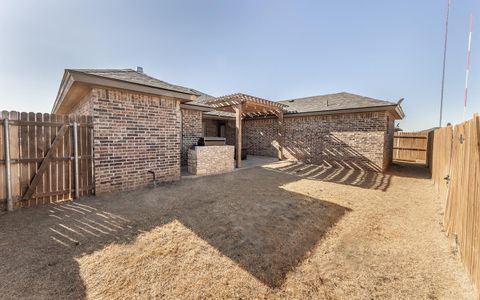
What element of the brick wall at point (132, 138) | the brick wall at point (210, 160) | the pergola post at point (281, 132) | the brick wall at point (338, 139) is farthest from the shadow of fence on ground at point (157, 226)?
the pergola post at point (281, 132)

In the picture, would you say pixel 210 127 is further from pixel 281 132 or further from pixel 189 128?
pixel 281 132

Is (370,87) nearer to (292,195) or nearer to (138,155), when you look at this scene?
(292,195)

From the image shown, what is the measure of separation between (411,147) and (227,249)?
16.4 meters

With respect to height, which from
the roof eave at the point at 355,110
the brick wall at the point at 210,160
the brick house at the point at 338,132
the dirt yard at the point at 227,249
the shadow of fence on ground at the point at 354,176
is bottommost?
the dirt yard at the point at 227,249

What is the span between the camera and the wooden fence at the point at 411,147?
12453 millimetres

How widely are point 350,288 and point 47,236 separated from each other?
4352mm

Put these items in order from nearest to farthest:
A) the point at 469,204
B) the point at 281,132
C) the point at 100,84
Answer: the point at 469,204
the point at 100,84
the point at 281,132

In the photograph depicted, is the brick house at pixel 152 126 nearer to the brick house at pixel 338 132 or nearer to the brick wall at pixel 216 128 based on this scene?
the brick house at pixel 338 132

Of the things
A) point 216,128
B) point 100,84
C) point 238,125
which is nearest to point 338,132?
point 238,125

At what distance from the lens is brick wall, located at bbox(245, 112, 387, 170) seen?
337 inches

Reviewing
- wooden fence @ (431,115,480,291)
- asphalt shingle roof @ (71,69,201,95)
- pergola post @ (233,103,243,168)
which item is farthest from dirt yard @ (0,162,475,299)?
pergola post @ (233,103,243,168)

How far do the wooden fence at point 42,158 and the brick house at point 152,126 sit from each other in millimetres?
293

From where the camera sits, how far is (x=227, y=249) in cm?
263

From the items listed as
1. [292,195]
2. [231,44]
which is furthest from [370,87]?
[292,195]
